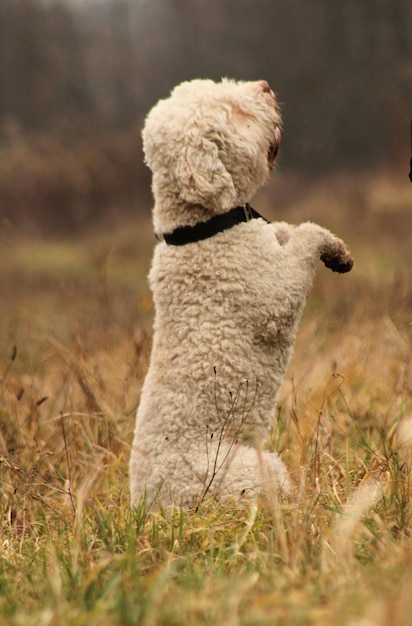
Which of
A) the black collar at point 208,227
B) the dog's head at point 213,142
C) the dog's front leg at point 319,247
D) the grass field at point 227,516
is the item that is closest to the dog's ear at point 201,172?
the dog's head at point 213,142

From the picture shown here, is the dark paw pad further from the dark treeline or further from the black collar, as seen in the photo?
the dark treeline

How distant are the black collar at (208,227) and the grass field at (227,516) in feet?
2.67

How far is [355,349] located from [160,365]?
2485mm

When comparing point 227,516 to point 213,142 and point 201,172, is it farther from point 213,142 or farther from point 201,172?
point 213,142

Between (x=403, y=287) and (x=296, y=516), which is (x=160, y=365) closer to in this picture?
(x=296, y=516)

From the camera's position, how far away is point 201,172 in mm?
3051

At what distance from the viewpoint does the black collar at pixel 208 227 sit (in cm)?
319

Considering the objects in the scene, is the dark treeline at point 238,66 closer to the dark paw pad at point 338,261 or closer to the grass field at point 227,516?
the grass field at point 227,516

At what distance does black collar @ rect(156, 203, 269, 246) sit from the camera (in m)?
3.19

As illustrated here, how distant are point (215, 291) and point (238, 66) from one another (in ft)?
78.2

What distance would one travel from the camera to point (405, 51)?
20.9 metres

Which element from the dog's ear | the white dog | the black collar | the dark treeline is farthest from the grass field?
the dark treeline

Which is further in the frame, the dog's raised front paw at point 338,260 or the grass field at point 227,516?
the dog's raised front paw at point 338,260

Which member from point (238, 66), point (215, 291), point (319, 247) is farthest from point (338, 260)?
point (238, 66)
